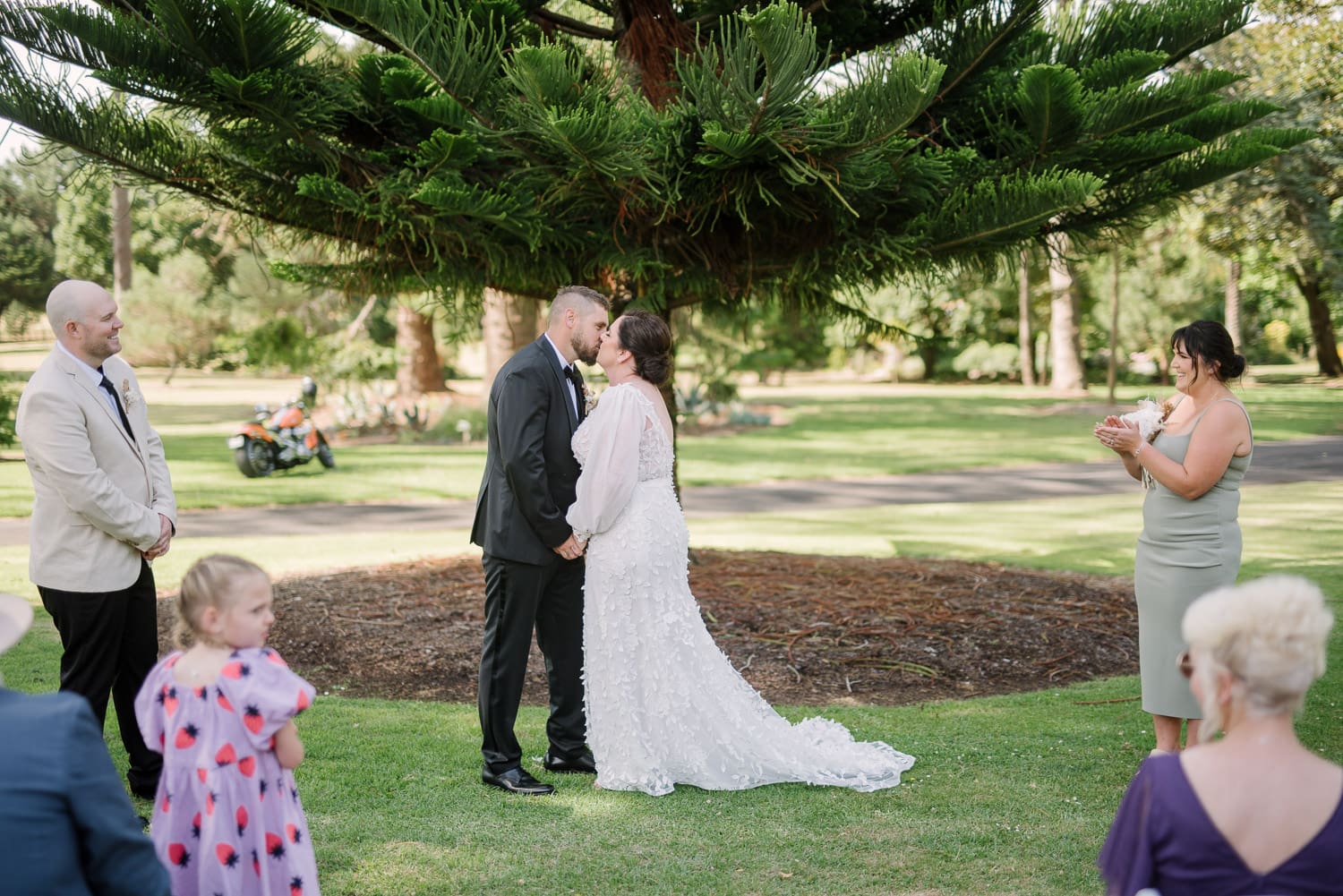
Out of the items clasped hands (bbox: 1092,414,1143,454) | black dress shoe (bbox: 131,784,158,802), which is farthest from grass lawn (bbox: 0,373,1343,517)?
clasped hands (bbox: 1092,414,1143,454)

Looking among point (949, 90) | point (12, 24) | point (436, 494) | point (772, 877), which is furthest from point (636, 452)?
point (436, 494)

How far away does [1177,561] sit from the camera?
14.5 feet

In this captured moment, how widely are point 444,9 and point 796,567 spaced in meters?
5.07

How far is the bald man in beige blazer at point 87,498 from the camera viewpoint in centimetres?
396

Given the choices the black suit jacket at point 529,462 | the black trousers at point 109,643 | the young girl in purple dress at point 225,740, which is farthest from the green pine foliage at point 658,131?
the young girl in purple dress at point 225,740

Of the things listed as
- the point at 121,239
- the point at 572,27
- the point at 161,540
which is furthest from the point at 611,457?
the point at 121,239

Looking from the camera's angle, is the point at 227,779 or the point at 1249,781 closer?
the point at 1249,781

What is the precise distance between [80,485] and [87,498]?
1.9 inches

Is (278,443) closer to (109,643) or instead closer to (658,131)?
(658,131)

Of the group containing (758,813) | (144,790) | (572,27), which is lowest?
(758,813)

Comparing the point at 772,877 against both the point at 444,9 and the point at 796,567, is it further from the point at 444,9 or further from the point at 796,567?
the point at 796,567

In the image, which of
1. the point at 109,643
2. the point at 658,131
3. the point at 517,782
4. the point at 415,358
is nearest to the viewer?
the point at 109,643

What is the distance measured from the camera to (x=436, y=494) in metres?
14.8

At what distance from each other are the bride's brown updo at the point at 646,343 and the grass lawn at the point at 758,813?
65.5 inches
